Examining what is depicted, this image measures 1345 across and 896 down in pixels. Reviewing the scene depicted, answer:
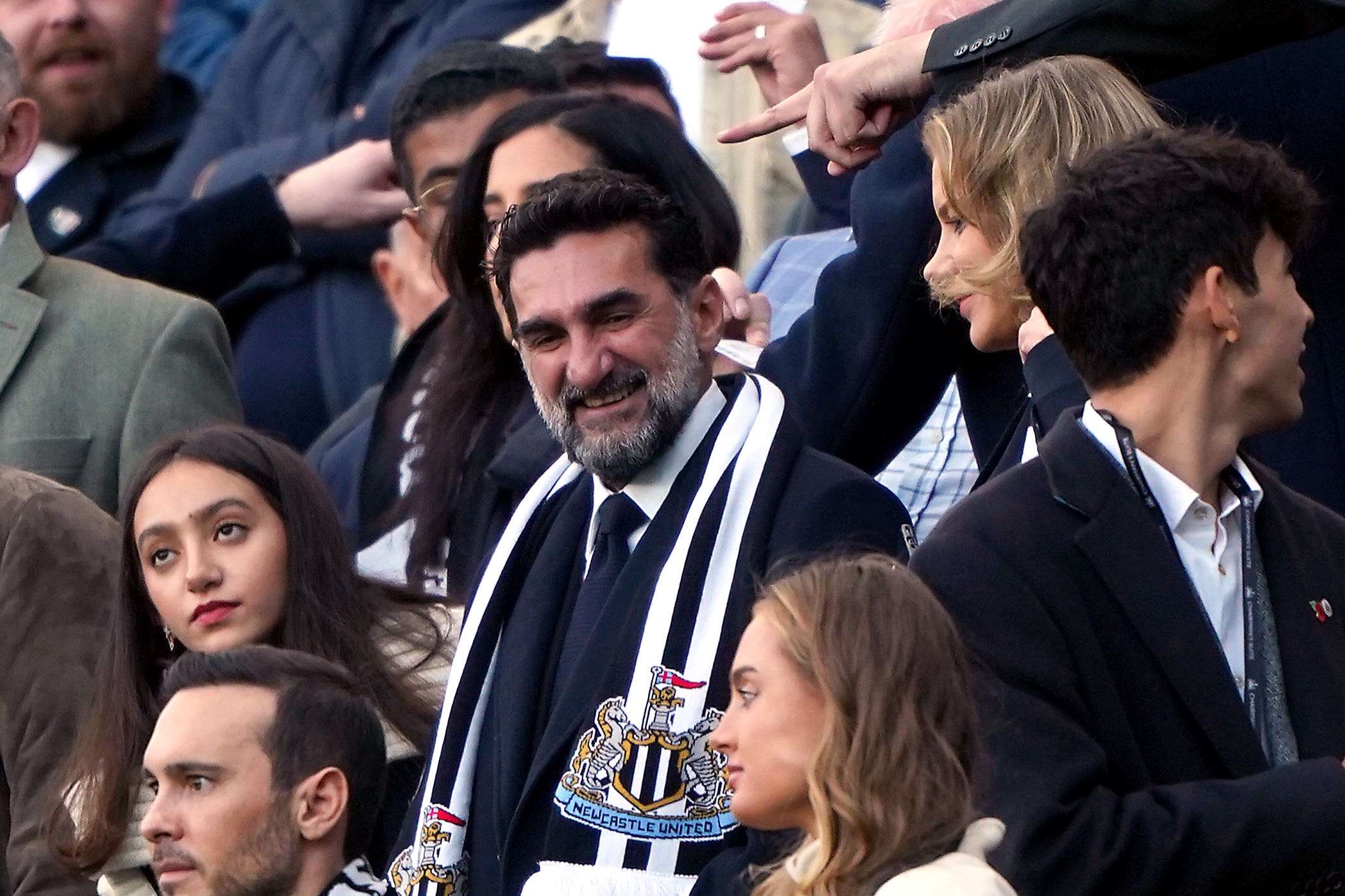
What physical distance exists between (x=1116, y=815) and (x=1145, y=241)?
29.5 inches

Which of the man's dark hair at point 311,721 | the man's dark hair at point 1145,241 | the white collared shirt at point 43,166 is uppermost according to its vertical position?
the white collared shirt at point 43,166

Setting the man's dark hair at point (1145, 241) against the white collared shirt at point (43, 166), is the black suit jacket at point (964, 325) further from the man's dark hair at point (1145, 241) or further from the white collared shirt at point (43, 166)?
the white collared shirt at point (43, 166)

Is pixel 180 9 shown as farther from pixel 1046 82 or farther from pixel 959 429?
pixel 1046 82

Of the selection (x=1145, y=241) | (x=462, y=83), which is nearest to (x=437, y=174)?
(x=462, y=83)

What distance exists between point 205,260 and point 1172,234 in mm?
3676

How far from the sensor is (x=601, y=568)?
3.74m

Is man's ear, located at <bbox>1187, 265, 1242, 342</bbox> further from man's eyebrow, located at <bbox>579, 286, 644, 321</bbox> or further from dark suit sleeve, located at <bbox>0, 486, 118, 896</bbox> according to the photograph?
dark suit sleeve, located at <bbox>0, 486, 118, 896</bbox>

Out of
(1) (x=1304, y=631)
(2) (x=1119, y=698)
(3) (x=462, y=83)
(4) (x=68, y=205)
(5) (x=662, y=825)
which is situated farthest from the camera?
(4) (x=68, y=205)

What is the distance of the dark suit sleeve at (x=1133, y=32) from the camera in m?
3.64

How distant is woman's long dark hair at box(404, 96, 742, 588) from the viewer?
4.73m

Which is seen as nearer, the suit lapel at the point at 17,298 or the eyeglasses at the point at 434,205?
the suit lapel at the point at 17,298

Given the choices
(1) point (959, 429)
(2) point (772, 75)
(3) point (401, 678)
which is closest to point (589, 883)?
(3) point (401, 678)

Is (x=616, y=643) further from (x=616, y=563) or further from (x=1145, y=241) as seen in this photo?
(x=1145, y=241)

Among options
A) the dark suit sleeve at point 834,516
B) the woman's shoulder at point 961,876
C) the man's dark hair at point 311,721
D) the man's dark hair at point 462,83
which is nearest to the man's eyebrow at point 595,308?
the dark suit sleeve at point 834,516
